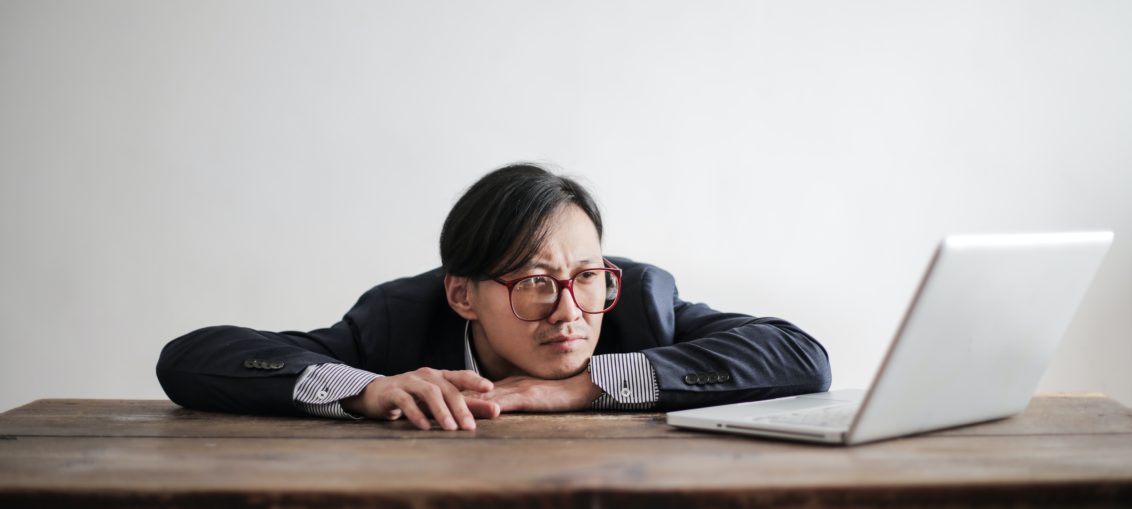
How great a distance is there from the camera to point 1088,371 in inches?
126

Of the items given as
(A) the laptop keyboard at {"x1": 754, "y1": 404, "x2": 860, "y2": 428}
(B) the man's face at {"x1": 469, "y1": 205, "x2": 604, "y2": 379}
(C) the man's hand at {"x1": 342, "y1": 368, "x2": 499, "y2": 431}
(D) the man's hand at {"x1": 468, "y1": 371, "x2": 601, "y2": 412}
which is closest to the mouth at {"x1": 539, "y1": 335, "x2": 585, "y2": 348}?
(B) the man's face at {"x1": 469, "y1": 205, "x2": 604, "y2": 379}

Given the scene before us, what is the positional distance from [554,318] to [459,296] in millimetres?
309

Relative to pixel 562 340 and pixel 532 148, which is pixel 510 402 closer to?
pixel 562 340

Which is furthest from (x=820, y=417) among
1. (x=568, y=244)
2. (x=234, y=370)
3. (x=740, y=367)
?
(x=234, y=370)

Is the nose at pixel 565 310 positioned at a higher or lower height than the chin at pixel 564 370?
higher

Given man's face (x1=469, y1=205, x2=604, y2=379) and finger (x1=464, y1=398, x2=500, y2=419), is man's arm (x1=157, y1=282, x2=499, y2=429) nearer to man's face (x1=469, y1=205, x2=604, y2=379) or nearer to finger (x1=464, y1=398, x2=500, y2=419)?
finger (x1=464, y1=398, x2=500, y2=419)

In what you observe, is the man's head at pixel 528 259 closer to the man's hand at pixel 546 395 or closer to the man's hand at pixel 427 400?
the man's hand at pixel 546 395

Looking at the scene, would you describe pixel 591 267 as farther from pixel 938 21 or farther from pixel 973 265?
pixel 938 21

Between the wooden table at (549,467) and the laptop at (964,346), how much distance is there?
0.03 m

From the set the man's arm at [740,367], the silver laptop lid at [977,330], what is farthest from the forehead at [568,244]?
the silver laptop lid at [977,330]

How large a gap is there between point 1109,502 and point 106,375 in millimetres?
2949

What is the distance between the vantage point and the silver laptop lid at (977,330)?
3.41ft

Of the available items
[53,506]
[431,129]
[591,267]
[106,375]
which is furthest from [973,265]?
[106,375]

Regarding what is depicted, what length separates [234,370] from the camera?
156 cm
